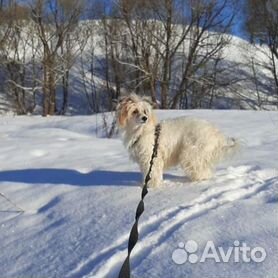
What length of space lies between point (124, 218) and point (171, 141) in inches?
49.1

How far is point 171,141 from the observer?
199 inches

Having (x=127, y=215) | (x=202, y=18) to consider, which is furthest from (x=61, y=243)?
(x=202, y=18)

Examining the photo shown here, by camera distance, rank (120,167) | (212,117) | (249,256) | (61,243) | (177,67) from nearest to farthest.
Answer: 1. (249,256)
2. (61,243)
3. (120,167)
4. (212,117)
5. (177,67)

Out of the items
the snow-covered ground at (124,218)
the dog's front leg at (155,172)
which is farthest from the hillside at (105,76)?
the dog's front leg at (155,172)

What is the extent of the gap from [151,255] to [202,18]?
2009cm

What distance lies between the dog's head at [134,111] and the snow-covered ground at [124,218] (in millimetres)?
661

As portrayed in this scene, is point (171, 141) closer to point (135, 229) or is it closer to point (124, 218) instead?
point (124, 218)

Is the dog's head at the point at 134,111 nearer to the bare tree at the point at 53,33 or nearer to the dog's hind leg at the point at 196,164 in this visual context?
the dog's hind leg at the point at 196,164

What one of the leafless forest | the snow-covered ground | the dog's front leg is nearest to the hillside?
the leafless forest

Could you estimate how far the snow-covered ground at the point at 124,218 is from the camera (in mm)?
3330

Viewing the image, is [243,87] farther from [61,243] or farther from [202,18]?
[61,243]

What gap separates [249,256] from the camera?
10.3 ft

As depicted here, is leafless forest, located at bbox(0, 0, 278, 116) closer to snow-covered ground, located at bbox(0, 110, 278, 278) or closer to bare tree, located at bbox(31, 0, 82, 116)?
bare tree, located at bbox(31, 0, 82, 116)

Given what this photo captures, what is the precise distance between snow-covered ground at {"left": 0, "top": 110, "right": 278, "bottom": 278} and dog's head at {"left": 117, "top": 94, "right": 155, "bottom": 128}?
661 mm
